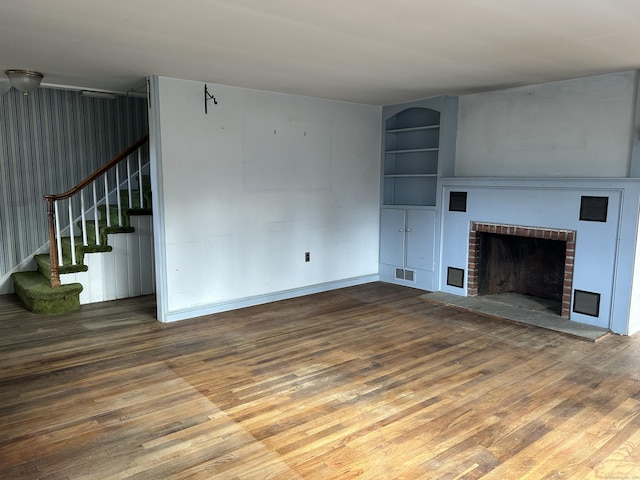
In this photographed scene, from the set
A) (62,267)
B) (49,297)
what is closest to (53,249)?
(62,267)

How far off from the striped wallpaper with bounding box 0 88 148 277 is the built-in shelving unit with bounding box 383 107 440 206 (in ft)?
12.4

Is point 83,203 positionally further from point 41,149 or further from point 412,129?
point 412,129

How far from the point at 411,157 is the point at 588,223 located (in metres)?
2.61

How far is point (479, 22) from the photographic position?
A: 2.91m

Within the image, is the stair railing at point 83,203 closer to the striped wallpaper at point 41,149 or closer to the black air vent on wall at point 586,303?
the striped wallpaper at point 41,149

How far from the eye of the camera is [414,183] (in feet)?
21.6

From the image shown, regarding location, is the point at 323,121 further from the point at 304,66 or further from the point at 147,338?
the point at 147,338

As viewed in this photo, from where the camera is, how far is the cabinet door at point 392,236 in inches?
253

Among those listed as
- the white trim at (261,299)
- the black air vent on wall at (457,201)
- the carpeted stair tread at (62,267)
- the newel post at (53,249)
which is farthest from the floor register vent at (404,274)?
the newel post at (53,249)

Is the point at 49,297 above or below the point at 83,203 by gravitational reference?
below

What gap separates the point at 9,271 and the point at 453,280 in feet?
18.3

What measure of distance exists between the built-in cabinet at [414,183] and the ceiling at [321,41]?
1.15 metres

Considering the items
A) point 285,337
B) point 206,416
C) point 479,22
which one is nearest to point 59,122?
point 285,337

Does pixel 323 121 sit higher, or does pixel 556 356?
pixel 323 121
